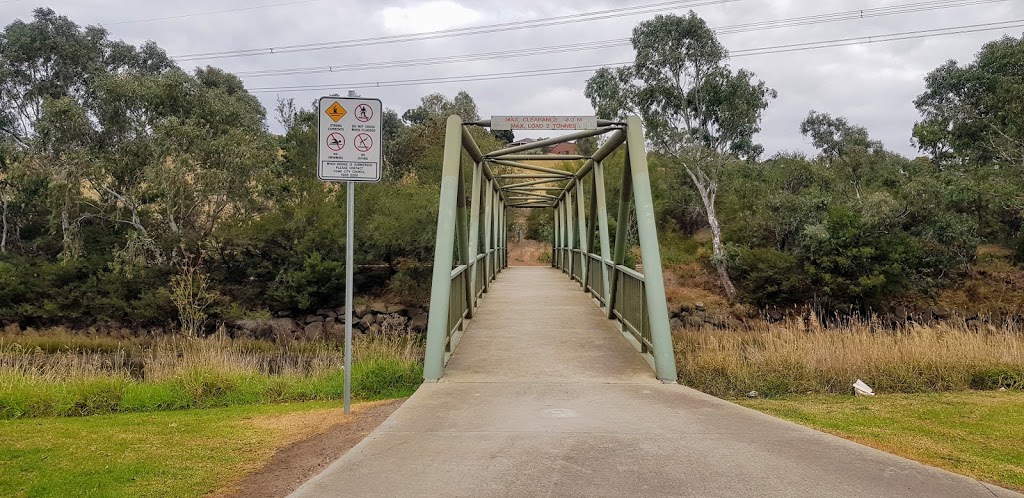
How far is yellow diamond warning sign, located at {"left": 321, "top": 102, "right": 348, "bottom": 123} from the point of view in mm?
5773

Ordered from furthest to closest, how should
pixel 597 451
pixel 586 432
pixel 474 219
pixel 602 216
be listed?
pixel 602 216
pixel 474 219
pixel 586 432
pixel 597 451

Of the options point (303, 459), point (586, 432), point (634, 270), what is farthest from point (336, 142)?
point (634, 270)

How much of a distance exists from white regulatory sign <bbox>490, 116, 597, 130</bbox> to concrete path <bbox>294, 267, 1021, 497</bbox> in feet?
9.44

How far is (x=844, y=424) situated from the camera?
5402 mm

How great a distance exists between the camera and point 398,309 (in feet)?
88.8

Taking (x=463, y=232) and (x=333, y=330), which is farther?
(x=333, y=330)

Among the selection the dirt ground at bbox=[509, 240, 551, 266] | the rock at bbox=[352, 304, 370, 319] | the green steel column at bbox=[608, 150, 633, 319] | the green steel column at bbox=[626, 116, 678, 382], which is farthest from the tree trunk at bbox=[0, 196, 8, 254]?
the green steel column at bbox=[626, 116, 678, 382]

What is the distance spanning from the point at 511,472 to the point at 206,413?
417 centimetres

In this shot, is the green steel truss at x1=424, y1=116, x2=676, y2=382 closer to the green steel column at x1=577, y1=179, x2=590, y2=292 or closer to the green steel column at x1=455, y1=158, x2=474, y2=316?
the green steel column at x1=455, y1=158, x2=474, y2=316

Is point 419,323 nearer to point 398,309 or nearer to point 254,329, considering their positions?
point 398,309

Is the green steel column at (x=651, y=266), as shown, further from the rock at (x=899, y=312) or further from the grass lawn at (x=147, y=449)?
the rock at (x=899, y=312)

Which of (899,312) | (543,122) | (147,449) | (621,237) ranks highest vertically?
(543,122)

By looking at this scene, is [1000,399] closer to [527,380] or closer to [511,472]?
[527,380]

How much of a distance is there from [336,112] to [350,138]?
257mm
